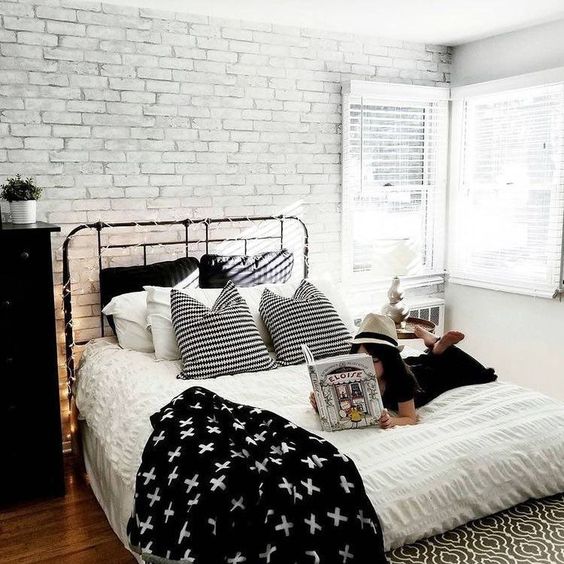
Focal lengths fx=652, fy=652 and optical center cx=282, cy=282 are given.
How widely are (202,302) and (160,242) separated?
2.03 ft

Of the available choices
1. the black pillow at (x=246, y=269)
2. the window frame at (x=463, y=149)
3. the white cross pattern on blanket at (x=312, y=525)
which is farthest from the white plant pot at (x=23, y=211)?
the window frame at (x=463, y=149)

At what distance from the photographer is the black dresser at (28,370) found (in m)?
2.96

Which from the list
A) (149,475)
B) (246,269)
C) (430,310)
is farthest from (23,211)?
(430,310)

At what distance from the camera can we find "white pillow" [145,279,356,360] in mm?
3209

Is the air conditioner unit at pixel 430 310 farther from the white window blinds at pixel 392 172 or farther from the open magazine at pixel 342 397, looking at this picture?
the open magazine at pixel 342 397

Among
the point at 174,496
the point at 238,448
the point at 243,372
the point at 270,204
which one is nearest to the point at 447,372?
the point at 243,372

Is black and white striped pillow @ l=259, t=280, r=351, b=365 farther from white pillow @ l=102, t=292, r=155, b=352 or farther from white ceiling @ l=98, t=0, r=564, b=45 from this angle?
white ceiling @ l=98, t=0, r=564, b=45

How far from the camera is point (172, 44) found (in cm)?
367

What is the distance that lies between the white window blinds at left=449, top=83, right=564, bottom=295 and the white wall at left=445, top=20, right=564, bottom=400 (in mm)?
128

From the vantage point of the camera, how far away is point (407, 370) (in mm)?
2502

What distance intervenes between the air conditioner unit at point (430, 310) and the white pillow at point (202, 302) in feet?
3.88

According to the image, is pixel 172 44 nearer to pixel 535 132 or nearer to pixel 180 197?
pixel 180 197

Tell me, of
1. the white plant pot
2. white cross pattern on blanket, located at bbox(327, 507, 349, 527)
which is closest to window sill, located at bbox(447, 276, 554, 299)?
white cross pattern on blanket, located at bbox(327, 507, 349, 527)

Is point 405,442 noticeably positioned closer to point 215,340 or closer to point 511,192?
point 215,340
